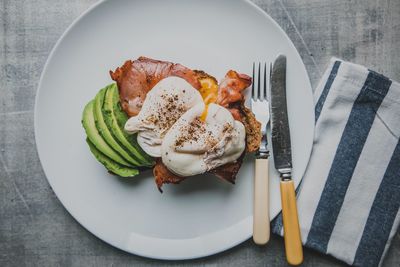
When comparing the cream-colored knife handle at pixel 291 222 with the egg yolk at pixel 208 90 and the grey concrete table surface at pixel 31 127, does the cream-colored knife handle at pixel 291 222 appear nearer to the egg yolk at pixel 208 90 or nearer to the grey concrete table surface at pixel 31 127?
the grey concrete table surface at pixel 31 127

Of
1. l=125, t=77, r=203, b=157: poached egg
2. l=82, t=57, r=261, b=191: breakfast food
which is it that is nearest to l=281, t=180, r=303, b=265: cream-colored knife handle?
l=82, t=57, r=261, b=191: breakfast food

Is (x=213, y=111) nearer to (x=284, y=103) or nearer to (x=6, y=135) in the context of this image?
(x=284, y=103)

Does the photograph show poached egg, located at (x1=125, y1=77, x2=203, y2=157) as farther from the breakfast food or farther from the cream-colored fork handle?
the cream-colored fork handle

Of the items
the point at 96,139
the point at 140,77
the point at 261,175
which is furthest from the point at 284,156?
the point at 96,139

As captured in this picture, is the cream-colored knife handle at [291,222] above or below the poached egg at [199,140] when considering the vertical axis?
below

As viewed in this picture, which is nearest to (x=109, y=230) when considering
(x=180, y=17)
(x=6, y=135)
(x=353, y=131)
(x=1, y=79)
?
(x=6, y=135)

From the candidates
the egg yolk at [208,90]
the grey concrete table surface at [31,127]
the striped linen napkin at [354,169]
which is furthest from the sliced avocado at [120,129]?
the striped linen napkin at [354,169]
